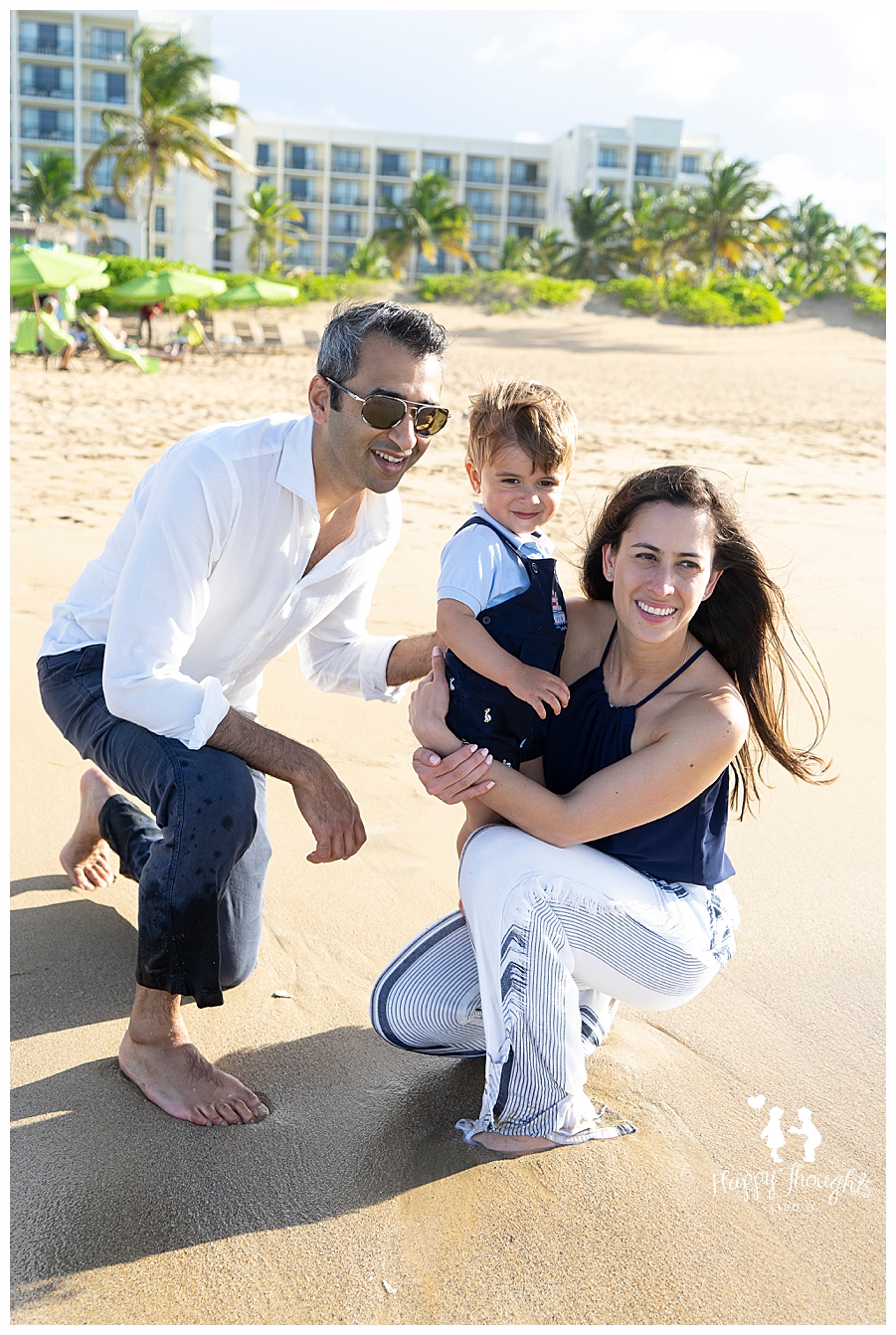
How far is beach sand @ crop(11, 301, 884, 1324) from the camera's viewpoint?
5.95 ft

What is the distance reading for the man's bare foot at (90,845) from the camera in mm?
2902

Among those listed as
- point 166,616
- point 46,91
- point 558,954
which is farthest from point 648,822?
point 46,91

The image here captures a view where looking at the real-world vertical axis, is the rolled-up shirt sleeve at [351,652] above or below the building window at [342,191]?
below

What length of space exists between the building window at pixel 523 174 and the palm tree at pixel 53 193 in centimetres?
3024

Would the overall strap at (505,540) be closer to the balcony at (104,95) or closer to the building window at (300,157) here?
the balcony at (104,95)

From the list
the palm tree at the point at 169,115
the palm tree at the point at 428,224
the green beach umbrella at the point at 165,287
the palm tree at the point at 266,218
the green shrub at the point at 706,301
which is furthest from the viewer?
the palm tree at the point at 266,218

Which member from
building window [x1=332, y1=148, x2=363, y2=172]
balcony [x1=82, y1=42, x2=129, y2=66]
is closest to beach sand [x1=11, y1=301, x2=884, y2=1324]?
balcony [x1=82, y1=42, x2=129, y2=66]

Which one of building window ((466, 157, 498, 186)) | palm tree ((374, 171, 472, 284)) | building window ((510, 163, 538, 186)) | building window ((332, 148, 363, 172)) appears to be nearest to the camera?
palm tree ((374, 171, 472, 284))

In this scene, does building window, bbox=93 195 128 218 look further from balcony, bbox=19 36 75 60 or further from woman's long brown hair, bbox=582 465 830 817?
woman's long brown hair, bbox=582 465 830 817

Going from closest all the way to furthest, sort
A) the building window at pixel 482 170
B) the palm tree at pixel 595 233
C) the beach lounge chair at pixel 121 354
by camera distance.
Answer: the beach lounge chair at pixel 121 354 < the palm tree at pixel 595 233 < the building window at pixel 482 170

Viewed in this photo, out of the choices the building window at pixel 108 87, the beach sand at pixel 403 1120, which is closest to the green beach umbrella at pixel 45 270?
the beach sand at pixel 403 1120

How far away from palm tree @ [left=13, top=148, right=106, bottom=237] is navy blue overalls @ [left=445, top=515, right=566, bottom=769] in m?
43.2

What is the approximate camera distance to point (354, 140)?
6078 cm

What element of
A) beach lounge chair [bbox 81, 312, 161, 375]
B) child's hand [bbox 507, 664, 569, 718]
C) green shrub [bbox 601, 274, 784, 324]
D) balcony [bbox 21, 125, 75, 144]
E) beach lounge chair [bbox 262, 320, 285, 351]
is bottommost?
child's hand [bbox 507, 664, 569, 718]
